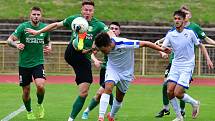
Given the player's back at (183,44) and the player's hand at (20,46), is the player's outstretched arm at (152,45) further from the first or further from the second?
the player's hand at (20,46)

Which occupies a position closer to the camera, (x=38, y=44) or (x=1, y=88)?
(x=38, y=44)

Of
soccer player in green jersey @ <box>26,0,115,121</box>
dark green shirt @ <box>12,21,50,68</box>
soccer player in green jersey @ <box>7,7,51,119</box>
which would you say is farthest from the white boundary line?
soccer player in green jersey @ <box>26,0,115,121</box>

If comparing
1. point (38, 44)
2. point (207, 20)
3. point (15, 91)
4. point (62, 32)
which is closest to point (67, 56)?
point (38, 44)

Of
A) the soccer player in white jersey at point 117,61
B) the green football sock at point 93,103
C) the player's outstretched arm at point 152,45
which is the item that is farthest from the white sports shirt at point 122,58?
the green football sock at point 93,103

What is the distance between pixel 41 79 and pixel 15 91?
23.9ft

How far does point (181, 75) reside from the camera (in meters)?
12.2

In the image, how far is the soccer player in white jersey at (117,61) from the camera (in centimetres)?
1063

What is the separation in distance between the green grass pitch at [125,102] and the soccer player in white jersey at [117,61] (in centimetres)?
184

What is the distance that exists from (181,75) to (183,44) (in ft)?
1.94

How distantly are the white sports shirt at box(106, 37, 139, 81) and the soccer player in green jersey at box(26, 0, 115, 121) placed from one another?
1.82 feet

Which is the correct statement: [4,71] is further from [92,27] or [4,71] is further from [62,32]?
[92,27]

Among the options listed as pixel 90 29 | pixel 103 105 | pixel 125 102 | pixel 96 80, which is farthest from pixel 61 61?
pixel 103 105

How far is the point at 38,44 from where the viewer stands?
13.1 metres

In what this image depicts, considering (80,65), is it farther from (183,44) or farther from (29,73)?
(183,44)
